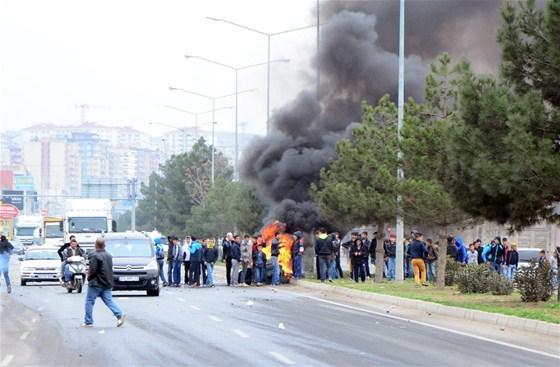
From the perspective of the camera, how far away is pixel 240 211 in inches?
2571

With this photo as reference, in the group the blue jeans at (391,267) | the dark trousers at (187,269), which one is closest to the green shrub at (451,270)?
the blue jeans at (391,267)

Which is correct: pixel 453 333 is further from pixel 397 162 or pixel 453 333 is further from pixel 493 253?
pixel 493 253

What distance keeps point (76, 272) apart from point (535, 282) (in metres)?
14.2

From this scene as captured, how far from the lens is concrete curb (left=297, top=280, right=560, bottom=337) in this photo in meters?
22.8

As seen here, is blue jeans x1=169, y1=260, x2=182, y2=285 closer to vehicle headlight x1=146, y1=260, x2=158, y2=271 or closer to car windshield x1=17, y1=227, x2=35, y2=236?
vehicle headlight x1=146, y1=260, x2=158, y2=271

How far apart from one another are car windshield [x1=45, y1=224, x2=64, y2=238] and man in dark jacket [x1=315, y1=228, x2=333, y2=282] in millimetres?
34079

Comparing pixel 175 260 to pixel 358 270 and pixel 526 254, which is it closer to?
pixel 358 270

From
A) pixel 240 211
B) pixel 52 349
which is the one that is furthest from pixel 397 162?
pixel 240 211

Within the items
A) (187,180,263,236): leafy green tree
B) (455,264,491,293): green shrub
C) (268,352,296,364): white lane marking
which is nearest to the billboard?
(187,180,263,236): leafy green tree

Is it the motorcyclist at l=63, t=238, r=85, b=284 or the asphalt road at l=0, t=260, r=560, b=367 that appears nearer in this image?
the asphalt road at l=0, t=260, r=560, b=367

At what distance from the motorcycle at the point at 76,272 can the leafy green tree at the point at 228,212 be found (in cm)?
2266

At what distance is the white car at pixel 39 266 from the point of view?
45.0 metres

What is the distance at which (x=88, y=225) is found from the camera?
63531mm

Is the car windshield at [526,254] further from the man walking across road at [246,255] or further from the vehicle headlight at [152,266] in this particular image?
the vehicle headlight at [152,266]
